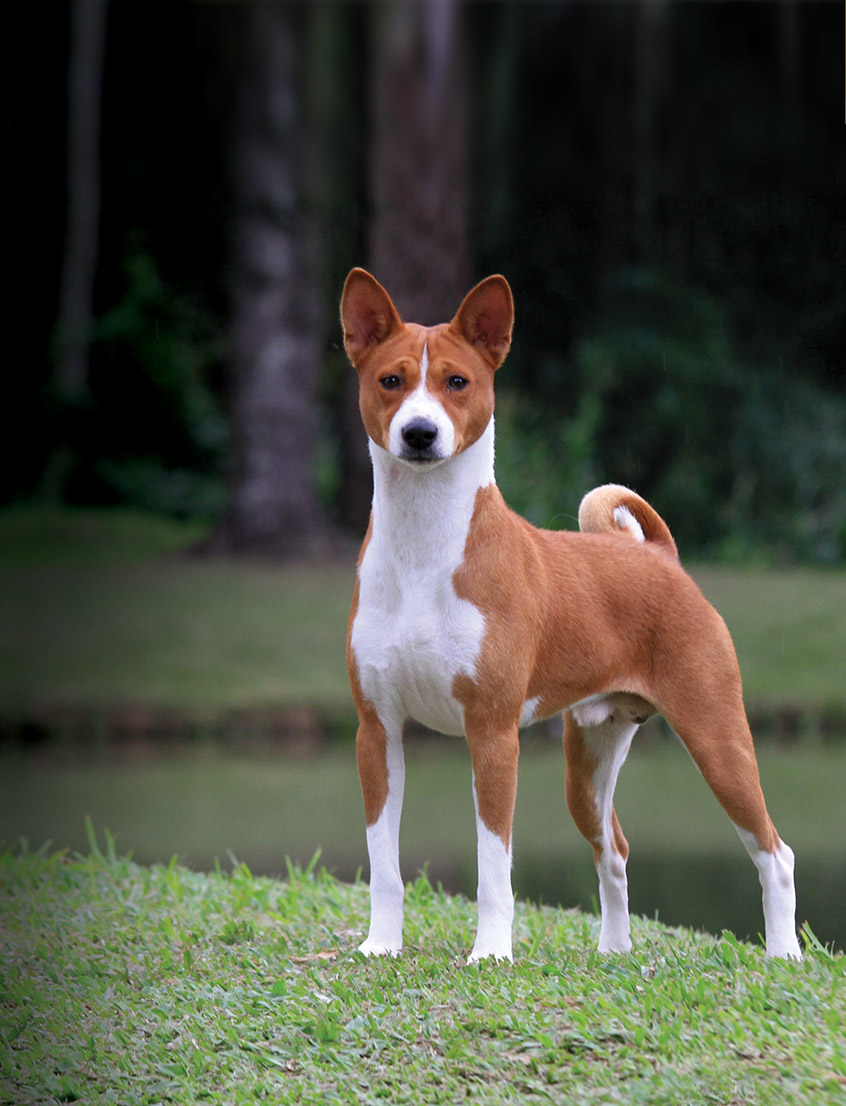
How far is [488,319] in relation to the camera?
3939 mm

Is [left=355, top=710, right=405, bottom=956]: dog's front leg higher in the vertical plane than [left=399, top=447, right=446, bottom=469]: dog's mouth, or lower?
lower

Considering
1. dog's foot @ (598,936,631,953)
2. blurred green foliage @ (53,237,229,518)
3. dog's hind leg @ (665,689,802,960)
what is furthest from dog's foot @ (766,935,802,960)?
blurred green foliage @ (53,237,229,518)

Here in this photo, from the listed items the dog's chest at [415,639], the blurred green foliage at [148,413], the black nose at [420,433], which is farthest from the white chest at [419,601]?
the blurred green foliage at [148,413]

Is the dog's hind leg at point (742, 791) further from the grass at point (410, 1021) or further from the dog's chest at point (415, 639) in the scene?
the dog's chest at point (415, 639)

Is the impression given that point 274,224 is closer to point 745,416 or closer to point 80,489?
point 80,489

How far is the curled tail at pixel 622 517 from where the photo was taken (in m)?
4.66

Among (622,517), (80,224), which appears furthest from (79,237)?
(622,517)

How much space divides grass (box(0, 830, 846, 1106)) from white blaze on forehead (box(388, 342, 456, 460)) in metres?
1.47

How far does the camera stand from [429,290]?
495 inches

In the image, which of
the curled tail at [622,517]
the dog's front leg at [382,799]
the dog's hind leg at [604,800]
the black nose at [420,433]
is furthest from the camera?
the curled tail at [622,517]

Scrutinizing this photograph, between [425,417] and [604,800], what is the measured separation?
60.0 inches

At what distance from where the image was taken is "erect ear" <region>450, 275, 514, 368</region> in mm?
3900

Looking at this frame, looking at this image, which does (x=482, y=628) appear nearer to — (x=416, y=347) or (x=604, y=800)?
(x=416, y=347)

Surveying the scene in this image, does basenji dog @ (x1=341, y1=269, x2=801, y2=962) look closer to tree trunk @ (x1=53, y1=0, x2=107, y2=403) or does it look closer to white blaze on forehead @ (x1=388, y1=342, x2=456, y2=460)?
white blaze on forehead @ (x1=388, y1=342, x2=456, y2=460)
